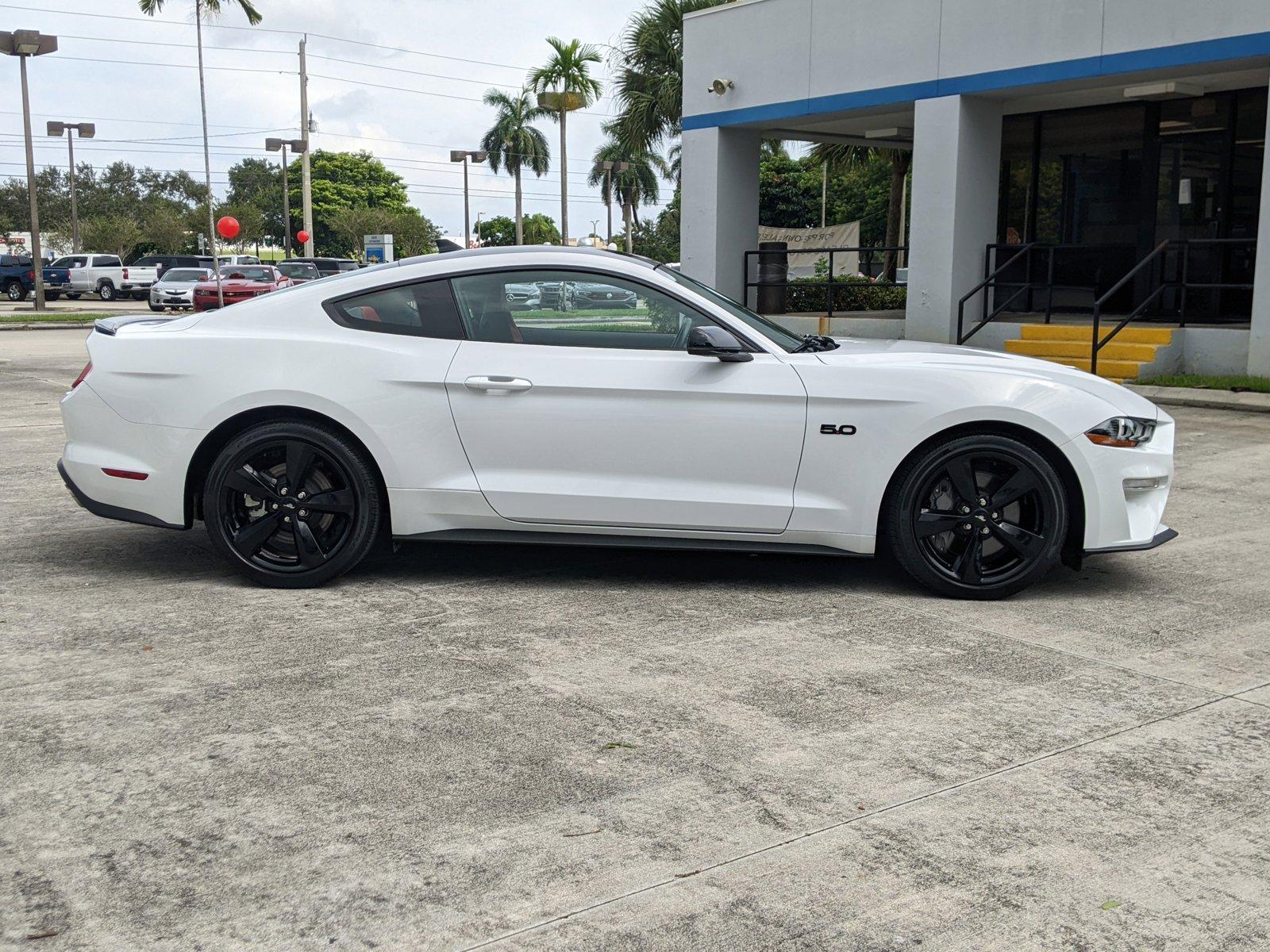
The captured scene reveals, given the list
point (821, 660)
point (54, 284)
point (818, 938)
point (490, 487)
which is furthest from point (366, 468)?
point (54, 284)

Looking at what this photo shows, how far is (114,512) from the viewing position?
18.7 ft

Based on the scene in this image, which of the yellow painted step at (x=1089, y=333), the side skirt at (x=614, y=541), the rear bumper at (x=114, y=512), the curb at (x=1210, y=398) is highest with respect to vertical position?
the yellow painted step at (x=1089, y=333)

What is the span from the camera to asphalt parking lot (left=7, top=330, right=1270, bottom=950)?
9.38 ft

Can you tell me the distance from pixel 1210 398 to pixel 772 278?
9.53 meters

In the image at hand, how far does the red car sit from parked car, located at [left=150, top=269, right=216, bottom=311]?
1.23 m

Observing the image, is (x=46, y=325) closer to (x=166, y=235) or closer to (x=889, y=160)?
(x=889, y=160)

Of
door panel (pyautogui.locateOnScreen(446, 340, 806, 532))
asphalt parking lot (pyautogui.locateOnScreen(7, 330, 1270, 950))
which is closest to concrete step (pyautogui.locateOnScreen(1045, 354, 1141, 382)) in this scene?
asphalt parking lot (pyautogui.locateOnScreen(7, 330, 1270, 950))

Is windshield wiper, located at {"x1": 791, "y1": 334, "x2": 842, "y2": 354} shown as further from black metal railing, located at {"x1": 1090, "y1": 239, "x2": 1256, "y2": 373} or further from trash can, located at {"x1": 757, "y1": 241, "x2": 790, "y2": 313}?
trash can, located at {"x1": 757, "y1": 241, "x2": 790, "y2": 313}

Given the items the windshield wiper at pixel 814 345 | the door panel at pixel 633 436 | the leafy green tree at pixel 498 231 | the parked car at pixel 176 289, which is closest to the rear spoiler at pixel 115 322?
the door panel at pixel 633 436

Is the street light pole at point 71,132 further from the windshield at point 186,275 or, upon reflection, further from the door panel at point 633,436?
the door panel at point 633,436

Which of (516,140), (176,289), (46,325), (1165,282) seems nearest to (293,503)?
(1165,282)

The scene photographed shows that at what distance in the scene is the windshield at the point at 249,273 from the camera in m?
34.8

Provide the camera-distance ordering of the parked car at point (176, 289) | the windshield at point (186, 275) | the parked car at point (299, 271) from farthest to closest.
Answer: the parked car at point (299, 271) → the windshield at point (186, 275) → the parked car at point (176, 289)

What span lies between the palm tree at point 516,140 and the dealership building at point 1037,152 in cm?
5172
